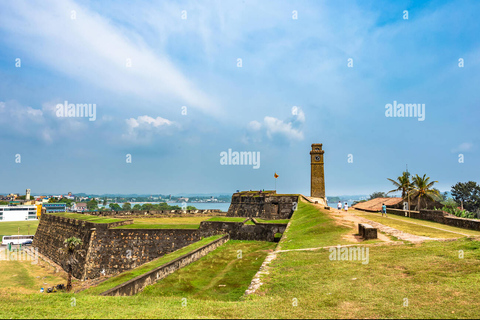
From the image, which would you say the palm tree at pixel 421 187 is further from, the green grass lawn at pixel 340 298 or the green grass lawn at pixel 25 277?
the green grass lawn at pixel 25 277

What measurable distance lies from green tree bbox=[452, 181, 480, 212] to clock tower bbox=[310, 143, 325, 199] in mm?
34212

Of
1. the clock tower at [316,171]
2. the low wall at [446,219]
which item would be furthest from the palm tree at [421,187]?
the clock tower at [316,171]

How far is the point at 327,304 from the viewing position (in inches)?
220

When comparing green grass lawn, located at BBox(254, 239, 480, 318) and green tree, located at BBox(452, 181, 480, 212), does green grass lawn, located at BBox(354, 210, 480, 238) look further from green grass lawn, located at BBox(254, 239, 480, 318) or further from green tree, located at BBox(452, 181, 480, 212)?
green tree, located at BBox(452, 181, 480, 212)

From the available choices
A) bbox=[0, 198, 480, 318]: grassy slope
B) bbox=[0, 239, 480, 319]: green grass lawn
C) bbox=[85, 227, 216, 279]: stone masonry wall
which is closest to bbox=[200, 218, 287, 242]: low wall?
bbox=[85, 227, 216, 279]: stone masonry wall

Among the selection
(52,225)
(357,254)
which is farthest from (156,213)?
(357,254)

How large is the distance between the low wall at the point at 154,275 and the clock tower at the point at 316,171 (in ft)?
125

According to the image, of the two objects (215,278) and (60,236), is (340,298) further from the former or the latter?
(60,236)

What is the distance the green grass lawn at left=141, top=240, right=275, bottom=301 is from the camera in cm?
912

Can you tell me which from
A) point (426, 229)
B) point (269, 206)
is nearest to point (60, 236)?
point (269, 206)

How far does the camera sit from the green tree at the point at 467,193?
190 ft

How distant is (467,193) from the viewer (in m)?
60.2

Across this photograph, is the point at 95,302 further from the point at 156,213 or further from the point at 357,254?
the point at 156,213

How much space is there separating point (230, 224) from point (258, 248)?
4.03m
